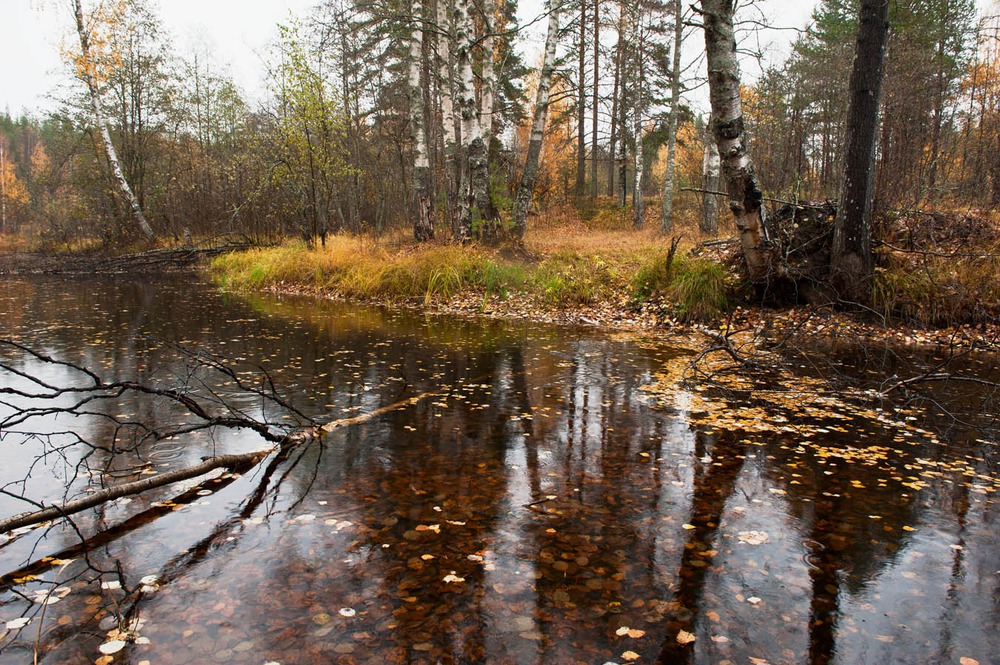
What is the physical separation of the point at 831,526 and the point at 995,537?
86 centimetres

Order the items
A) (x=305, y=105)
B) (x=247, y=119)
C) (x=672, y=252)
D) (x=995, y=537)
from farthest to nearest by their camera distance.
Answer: (x=247, y=119) → (x=305, y=105) → (x=672, y=252) → (x=995, y=537)

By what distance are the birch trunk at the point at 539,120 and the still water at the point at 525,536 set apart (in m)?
9.39

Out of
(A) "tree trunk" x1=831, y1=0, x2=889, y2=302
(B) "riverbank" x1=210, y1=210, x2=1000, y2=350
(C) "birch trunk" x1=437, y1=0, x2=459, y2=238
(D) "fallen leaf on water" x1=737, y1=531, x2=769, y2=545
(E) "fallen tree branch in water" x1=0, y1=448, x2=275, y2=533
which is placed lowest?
(D) "fallen leaf on water" x1=737, y1=531, x2=769, y2=545

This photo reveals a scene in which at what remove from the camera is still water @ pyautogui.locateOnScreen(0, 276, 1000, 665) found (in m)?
2.35

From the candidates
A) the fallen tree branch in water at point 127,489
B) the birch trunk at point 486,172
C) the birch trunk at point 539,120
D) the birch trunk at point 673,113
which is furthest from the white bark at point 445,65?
the fallen tree branch in water at point 127,489

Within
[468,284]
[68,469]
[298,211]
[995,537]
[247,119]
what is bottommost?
[995,537]

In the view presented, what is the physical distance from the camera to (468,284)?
12.6 m

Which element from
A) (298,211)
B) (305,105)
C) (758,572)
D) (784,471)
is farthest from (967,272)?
(298,211)

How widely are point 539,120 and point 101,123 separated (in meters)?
17.5

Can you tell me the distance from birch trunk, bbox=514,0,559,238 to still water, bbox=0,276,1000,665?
370 inches

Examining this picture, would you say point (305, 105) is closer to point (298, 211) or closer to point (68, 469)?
point (298, 211)

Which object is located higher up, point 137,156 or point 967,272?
point 137,156

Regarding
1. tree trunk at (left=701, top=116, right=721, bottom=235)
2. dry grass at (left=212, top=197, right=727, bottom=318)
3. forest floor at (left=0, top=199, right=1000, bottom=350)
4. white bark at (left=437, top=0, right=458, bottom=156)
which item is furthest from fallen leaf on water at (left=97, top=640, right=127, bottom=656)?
tree trunk at (left=701, top=116, right=721, bottom=235)

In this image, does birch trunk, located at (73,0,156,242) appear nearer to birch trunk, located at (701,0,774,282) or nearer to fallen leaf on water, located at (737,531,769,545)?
birch trunk, located at (701,0,774,282)
